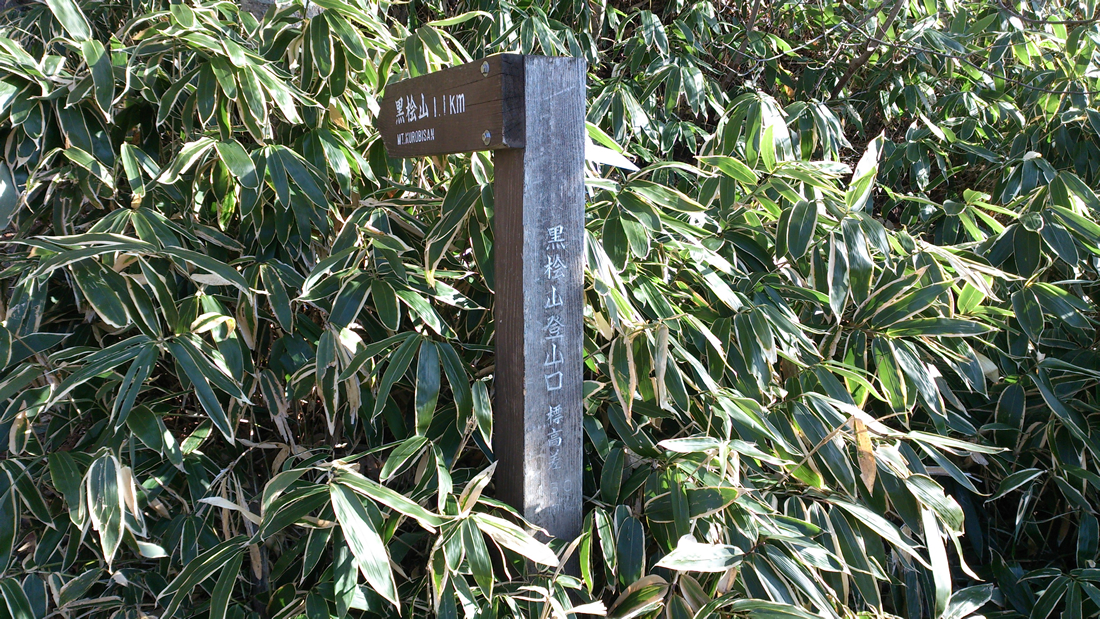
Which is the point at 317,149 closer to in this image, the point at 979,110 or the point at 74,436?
the point at 74,436

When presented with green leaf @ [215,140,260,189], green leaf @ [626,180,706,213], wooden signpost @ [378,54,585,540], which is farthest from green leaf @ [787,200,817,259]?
green leaf @ [215,140,260,189]

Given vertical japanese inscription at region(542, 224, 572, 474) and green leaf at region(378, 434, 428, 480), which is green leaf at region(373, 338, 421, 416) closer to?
green leaf at region(378, 434, 428, 480)

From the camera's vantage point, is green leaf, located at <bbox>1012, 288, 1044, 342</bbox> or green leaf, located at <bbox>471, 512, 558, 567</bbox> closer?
green leaf, located at <bbox>471, 512, 558, 567</bbox>

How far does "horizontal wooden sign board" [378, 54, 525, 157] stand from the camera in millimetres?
872

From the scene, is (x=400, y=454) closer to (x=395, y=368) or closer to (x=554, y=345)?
(x=395, y=368)

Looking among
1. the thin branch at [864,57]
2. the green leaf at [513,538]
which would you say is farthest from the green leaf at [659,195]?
the thin branch at [864,57]

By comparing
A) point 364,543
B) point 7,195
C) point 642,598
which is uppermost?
point 7,195

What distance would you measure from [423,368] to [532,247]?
20 centimetres

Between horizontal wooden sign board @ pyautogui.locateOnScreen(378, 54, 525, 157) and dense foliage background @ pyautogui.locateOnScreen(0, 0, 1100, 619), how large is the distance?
10cm

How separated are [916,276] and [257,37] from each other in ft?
3.76

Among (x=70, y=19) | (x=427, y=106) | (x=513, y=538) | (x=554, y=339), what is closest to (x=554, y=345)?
(x=554, y=339)

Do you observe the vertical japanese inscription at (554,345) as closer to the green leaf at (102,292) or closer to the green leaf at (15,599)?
the green leaf at (102,292)

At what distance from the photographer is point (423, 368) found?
95 centimetres

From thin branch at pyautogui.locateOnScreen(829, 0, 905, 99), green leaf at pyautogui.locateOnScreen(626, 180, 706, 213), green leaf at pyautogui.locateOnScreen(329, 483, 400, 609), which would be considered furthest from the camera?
thin branch at pyautogui.locateOnScreen(829, 0, 905, 99)
